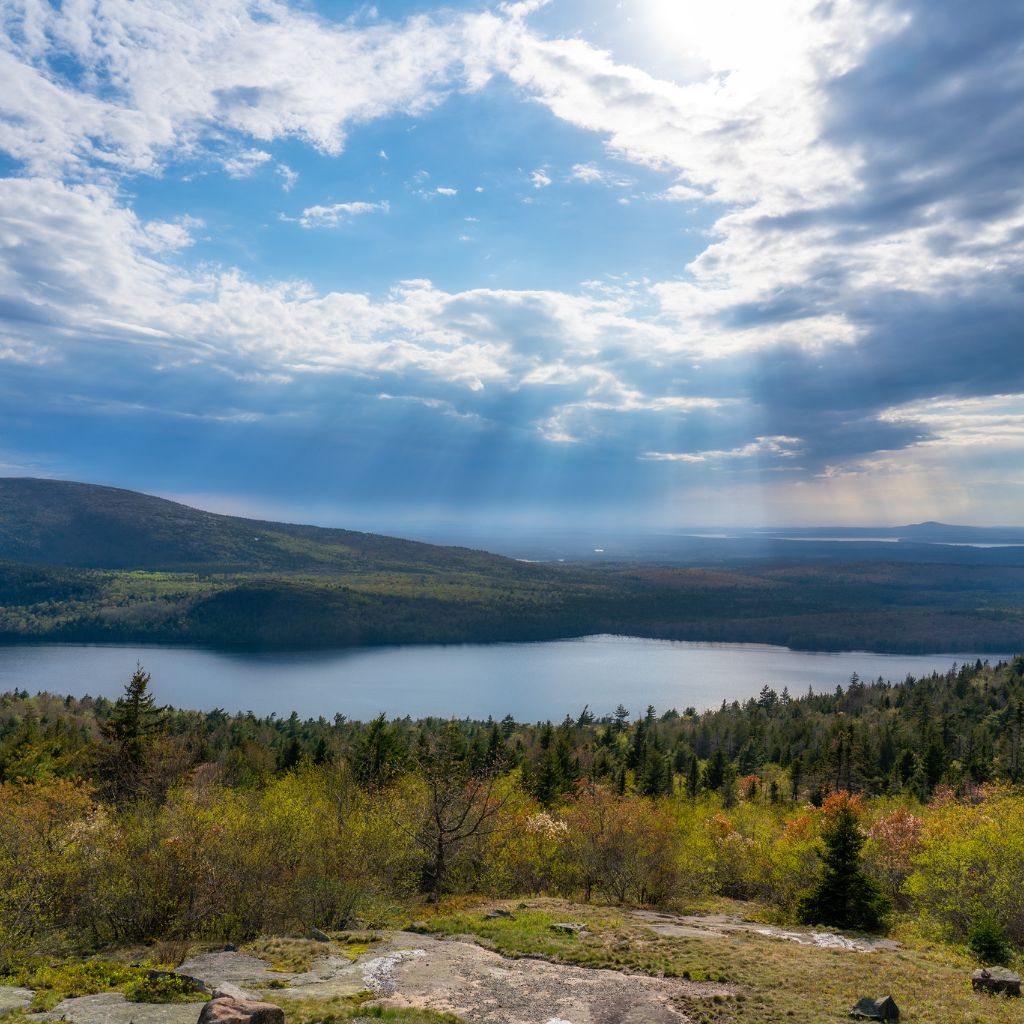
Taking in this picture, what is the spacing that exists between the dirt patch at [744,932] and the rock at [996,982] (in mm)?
7507

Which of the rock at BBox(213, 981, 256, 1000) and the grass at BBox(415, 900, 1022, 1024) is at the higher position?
the rock at BBox(213, 981, 256, 1000)

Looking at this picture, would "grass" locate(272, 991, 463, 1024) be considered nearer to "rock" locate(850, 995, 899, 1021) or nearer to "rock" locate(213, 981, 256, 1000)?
"rock" locate(213, 981, 256, 1000)

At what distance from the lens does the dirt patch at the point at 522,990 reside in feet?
71.5

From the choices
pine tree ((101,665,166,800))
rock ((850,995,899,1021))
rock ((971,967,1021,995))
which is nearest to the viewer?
rock ((850,995,899,1021))

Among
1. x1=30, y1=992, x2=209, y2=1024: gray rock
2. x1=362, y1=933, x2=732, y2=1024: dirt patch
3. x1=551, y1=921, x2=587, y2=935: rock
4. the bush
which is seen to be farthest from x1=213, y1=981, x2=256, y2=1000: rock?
the bush

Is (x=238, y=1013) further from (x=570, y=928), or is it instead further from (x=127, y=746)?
(x=127, y=746)

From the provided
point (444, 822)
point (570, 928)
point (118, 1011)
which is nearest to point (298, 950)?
point (118, 1011)

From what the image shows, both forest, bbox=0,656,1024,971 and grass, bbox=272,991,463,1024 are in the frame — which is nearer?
grass, bbox=272,991,463,1024

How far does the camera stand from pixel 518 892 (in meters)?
47.6

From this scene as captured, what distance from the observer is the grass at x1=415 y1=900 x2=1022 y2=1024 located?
22297 mm

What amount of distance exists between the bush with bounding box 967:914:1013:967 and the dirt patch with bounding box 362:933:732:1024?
1655 centimetres

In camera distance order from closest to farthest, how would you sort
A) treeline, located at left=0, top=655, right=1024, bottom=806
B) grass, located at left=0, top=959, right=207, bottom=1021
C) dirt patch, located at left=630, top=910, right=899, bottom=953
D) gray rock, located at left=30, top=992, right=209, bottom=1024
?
gray rock, located at left=30, top=992, right=209, bottom=1024 → grass, located at left=0, top=959, right=207, bottom=1021 → dirt patch, located at left=630, top=910, right=899, bottom=953 → treeline, located at left=0, top=655, right=1024, bottom=806

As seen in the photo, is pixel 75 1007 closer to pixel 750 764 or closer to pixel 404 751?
pixel 404 751

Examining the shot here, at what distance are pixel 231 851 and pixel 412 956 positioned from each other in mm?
11267
